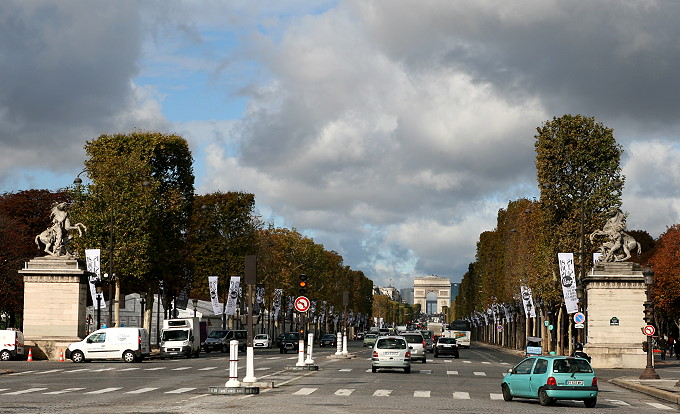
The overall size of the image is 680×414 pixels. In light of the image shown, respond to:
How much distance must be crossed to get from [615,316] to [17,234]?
5246 cm

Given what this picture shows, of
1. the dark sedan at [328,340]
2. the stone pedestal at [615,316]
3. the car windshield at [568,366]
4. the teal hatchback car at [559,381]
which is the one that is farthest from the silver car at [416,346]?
the dark sedan at [328,340]

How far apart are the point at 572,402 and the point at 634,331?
2508 cm

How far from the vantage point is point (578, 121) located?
65.9 m

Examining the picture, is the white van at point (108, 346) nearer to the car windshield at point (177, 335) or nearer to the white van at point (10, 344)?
the white van at point (10, 344)

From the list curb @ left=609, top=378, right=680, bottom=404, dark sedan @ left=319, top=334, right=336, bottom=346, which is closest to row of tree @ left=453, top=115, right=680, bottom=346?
curb @ left=609, top=378, right=680, bottom=404

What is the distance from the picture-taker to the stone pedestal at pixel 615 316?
176 ft

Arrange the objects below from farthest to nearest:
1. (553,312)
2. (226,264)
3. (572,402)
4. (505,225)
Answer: (505,225) < (226,264) < (553,312) < (572,402)

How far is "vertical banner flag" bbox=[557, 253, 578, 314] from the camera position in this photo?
2197 inches

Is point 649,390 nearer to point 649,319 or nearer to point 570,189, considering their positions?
point 649,319

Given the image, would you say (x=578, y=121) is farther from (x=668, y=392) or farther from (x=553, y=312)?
(x=668, y=392)

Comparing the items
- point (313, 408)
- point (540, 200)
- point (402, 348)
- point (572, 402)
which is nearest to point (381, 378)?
point (402, 348)

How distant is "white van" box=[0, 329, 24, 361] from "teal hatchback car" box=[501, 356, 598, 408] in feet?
115

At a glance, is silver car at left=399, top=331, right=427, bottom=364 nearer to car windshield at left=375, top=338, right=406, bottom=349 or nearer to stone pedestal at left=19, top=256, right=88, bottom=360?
car windshield at left=375, top=338, right=406, bottom=349

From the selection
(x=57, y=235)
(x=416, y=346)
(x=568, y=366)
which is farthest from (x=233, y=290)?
(x=568, y=366)
